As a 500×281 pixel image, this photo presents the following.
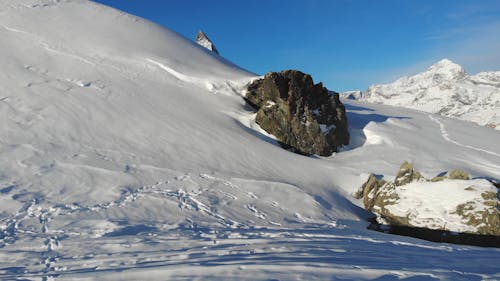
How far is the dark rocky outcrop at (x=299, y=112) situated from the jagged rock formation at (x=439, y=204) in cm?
658

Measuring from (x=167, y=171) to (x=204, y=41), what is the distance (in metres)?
52.7

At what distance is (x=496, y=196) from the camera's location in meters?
12.4

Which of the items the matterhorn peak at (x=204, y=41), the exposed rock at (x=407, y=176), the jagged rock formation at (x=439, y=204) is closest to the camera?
the jagged rock formation at (x=439, y=204)

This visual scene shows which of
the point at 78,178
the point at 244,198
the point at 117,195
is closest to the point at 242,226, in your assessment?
the point at 244,198

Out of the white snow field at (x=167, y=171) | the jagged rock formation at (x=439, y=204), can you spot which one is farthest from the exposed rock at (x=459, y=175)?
the white snow field at (x=167, y=171)

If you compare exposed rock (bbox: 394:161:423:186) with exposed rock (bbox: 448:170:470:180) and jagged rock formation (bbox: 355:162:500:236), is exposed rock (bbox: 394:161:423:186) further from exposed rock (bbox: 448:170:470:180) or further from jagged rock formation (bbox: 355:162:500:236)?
exposed rock (bbox: 448:170:470:180)

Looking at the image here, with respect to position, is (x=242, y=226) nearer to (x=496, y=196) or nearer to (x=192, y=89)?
(x=496, y=196)

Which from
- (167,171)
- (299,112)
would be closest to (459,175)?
(299,112)

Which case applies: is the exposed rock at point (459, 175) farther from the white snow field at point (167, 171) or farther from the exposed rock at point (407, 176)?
the white snow field at point (167, 171)

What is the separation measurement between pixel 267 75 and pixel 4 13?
20733mm

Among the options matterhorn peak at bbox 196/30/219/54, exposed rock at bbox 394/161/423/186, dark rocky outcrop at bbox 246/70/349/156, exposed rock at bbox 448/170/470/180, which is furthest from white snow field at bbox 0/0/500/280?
matterhorn peak at bbox 196/30/219/54

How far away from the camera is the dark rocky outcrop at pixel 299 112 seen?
21188mm

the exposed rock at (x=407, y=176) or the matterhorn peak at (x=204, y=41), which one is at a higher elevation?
the matterhorn peak at (x=204, y=41)

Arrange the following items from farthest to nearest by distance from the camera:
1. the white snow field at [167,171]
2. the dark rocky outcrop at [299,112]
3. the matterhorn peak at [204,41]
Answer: the matterhorn peak at [204,41]
the dark rocky outcrop at [299,112]
the white snow field at [167,171]
